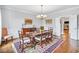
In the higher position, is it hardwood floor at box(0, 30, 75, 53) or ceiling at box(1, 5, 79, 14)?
ceiling at box(1, 5, 79, 14)

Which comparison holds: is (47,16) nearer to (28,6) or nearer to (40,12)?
(40,12)

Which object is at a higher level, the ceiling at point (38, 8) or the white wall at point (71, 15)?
the ceiling at point (38, 8)

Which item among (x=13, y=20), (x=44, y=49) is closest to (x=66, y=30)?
(x=44, y=49)

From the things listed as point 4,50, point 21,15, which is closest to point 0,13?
point 21,15

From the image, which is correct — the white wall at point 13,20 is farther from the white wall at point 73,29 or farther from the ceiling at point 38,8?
the white wall at point 73,29

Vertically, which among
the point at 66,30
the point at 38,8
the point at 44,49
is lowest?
the point at 44,49

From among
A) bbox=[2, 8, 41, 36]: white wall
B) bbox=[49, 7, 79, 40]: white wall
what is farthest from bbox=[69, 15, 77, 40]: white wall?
bbox=[2, 8, 41, 36]: white wall

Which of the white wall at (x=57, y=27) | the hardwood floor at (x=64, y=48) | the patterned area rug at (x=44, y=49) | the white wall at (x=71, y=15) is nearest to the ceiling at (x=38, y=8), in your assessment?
the white wall at (x=71, y=15)

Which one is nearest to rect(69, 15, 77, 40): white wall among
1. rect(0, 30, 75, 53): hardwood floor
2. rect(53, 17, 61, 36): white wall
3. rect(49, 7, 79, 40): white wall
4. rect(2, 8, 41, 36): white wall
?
rect(49, 7, 79, 40): white wall

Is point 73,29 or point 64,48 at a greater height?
point 73,29

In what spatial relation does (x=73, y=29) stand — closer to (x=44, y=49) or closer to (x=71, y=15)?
(x=71, y=15)

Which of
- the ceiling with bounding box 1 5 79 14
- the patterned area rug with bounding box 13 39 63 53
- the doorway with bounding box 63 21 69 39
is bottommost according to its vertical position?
the patterned area rug with bounding box 13 39 63 53

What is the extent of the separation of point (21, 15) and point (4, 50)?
80 centimetres

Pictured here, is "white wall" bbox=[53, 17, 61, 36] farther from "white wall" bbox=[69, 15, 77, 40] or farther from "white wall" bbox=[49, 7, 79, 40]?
"white wall" bbox=[69, 15, 77, 40]
